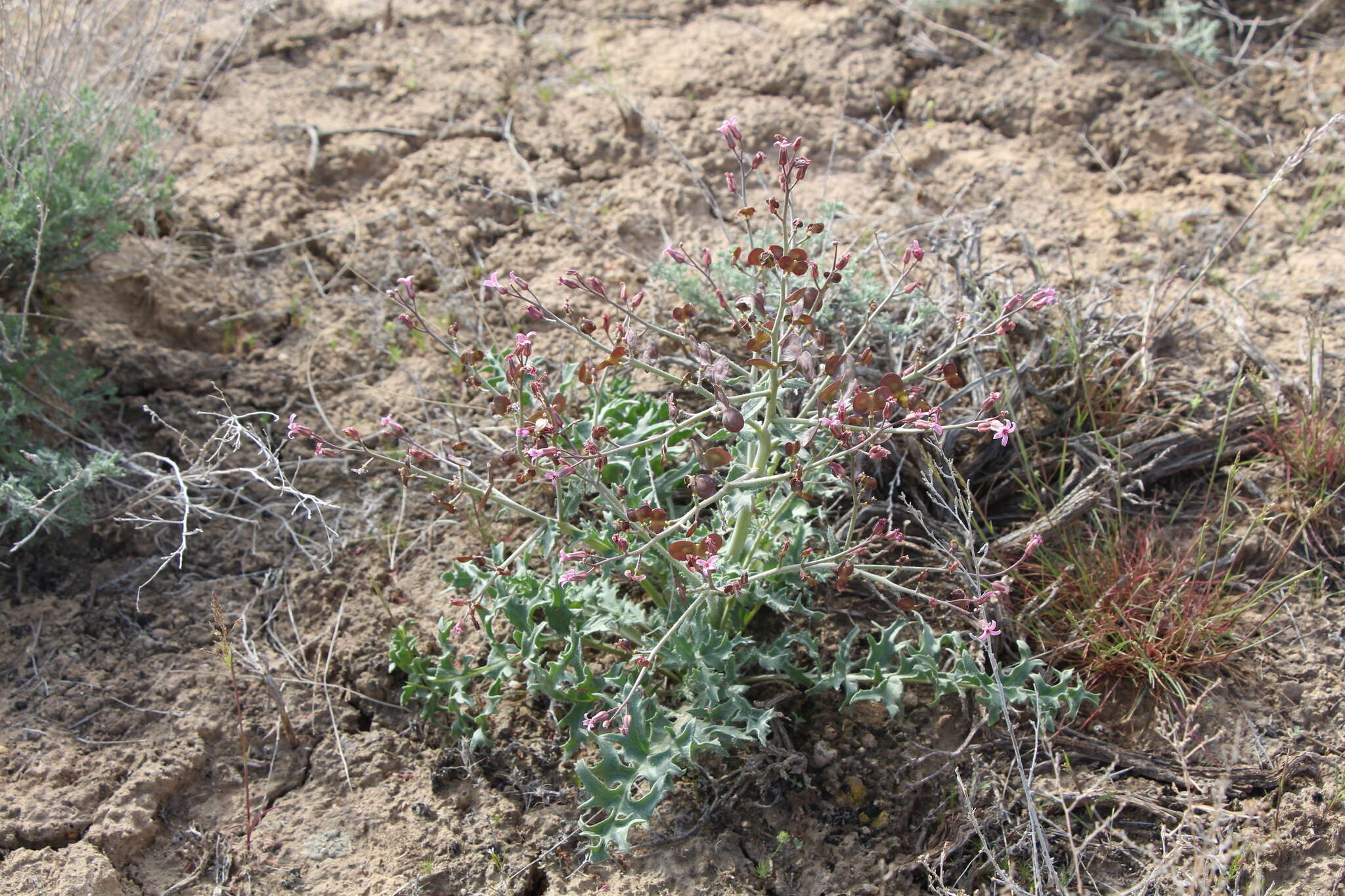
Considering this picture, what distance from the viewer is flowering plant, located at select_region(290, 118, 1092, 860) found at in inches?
84.8

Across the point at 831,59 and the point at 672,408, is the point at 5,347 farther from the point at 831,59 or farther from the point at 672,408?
the point at 831,59

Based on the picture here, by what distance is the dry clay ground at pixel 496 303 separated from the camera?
247 centimetres

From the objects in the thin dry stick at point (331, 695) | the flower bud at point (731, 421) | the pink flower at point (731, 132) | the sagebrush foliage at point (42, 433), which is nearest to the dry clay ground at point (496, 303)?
the thin dry stick at point (331, 695)

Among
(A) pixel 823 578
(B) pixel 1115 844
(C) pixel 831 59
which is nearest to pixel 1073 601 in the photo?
(B) pixel 1115 844

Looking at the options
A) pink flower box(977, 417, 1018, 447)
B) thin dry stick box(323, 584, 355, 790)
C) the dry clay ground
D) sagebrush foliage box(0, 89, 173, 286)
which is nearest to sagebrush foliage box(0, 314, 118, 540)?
the dry clay ground

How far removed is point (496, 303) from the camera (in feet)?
11.9

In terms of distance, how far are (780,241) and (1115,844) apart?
2.21 meters

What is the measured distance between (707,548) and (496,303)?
1.89 meters

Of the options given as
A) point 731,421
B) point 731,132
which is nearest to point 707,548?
point 731,421

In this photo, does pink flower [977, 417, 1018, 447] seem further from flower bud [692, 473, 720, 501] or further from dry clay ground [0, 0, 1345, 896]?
dry clay ground [0, 0, 1345, 896]

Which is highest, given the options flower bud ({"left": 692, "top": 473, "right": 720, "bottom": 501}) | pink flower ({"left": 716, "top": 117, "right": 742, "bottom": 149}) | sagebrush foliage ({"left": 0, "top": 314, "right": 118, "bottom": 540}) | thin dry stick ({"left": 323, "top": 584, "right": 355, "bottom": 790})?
pink flower ({"left": 716, "top": 117, "right": 742, "bottom": 149})

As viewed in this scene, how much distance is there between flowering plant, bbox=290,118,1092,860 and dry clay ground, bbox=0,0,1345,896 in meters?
0.22

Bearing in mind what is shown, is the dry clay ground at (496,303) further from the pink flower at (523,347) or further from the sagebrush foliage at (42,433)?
the pink flower at (523,347)

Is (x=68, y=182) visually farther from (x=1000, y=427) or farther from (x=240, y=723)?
(x=1000, y=427)
